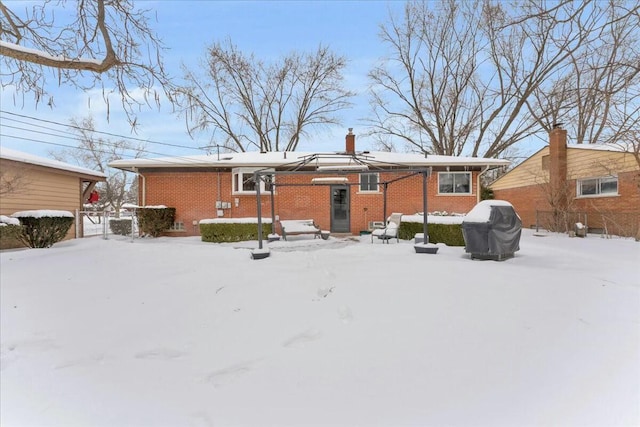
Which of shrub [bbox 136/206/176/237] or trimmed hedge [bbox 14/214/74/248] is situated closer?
trimmed hedge [bbox 14/214/74/248]

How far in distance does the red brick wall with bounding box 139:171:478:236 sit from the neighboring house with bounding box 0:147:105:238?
3.15 m

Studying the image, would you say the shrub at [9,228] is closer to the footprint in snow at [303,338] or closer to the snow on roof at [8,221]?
the snow on roof at [8,221]

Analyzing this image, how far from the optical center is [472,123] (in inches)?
992

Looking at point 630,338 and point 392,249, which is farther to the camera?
point 392,249

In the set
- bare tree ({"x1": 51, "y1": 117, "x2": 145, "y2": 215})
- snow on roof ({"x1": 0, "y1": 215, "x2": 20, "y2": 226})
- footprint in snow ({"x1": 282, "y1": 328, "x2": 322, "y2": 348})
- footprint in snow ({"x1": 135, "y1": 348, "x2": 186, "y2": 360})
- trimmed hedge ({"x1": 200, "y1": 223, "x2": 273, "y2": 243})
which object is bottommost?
footprint in snow ({"x1": 135, "y1": 348, "x2": 186, "y2": 360})

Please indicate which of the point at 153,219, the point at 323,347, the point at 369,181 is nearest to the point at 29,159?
→ the point at 153,219

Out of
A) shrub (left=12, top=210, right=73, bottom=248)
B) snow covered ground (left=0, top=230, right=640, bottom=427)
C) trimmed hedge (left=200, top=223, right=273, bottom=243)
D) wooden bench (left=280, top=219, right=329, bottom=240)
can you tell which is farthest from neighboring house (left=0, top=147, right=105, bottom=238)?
wooden bench (left=280, top=219, right=329, bottom=240)

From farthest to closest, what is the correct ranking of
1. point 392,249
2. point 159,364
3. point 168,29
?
point 392,249, point 168,29, point 159,364

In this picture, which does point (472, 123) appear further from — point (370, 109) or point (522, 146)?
point (370, 109)

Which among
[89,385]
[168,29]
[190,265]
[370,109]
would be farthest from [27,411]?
[370,109]

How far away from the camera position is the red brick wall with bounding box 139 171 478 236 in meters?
13.9

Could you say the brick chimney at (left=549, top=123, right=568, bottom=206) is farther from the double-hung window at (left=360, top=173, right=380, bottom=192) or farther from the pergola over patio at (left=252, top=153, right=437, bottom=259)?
the double-hung window at (left=360, top=173, right=380, bottom=192)

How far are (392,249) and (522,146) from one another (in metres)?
24.9

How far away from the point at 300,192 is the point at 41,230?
8890 mm
